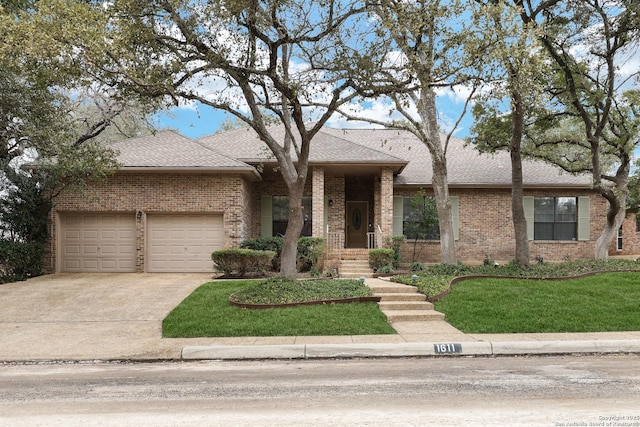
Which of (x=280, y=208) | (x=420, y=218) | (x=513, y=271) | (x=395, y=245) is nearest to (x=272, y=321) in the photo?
(x=513, y=271)

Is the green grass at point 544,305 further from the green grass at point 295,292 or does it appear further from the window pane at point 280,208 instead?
the window pane at point 280,208

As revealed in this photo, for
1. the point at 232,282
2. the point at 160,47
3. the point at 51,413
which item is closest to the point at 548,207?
the point at 232,282

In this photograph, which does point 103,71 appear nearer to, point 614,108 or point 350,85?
point 350,85

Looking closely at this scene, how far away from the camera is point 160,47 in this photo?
33.4 ft

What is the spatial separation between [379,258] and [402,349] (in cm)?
824

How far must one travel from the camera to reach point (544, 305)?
9922mm

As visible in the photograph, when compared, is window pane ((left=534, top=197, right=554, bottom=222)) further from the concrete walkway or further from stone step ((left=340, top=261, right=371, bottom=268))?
the concrete walkway

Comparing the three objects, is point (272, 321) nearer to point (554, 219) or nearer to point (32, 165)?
point (32, 165)

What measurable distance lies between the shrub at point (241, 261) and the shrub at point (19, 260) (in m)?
6.19

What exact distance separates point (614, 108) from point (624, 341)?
1319cm

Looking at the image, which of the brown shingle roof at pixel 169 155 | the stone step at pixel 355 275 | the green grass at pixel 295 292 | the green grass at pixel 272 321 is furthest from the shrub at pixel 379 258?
the green grass at pixel 272 321

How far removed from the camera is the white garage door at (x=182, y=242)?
16641mm

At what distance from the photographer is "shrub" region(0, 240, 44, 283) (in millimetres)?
14250

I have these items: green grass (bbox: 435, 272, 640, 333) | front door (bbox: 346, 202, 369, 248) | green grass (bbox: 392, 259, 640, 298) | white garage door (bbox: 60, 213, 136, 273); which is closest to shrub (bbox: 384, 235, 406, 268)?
green grass (bbox: 392, 259, 640, 298)
